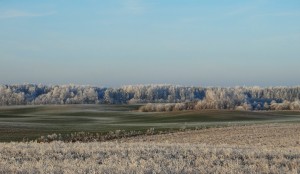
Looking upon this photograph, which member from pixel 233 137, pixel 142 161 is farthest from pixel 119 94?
pixel 142 161

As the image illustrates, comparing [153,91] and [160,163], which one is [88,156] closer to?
[160,163]

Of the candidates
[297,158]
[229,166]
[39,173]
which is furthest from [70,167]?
[297,158]

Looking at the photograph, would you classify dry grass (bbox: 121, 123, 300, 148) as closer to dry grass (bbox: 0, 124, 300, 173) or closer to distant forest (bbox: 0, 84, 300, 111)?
dry grass (bbox: 0, 124, 300, 173)

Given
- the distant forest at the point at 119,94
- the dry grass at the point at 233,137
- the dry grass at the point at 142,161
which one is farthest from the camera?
the distant forest at the point at 119,94

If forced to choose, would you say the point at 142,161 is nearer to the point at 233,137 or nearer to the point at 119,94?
the point at 233,137

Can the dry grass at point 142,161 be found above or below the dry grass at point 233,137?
above

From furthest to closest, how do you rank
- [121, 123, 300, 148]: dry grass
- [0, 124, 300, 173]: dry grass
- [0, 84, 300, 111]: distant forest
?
[0, 84, 300, 111]: distant forest < [121, 123, 300, 148]: dry grass < [0, 124, 300, 173]: dry grass

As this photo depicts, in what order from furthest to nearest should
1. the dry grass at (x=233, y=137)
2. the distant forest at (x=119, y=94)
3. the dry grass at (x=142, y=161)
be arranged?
1. the distant forest at (x=119, y=94)
2. the dry grass at (x=233, y=137)
3. the dry grass at (x=142, y=161)

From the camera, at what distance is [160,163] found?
14.9m

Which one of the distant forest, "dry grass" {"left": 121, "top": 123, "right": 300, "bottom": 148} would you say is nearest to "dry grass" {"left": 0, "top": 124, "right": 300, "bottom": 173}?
"dry grass" {"left": 121, "top": 123, "right": 300, "bottom": 148}

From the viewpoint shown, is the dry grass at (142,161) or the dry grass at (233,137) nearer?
the dry grass at (142,161)

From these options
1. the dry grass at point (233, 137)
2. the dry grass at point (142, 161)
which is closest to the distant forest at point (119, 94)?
the dry grass at point (233, 137)

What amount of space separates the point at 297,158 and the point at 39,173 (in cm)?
837

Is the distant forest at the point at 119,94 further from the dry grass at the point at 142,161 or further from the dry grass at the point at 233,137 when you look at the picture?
the dry grass at the point at 142,161
